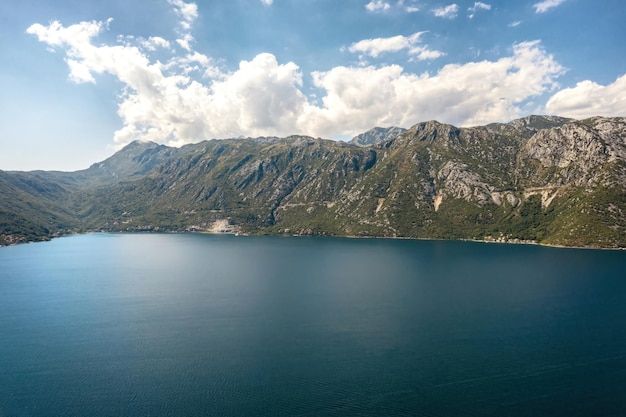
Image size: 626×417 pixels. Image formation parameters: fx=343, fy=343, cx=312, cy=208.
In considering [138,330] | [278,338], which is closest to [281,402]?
[278,338]

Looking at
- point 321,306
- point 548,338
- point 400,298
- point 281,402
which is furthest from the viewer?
point 400,298

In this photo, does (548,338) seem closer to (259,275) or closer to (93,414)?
(93,414)

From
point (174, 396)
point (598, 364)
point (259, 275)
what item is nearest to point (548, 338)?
point (598, 364)

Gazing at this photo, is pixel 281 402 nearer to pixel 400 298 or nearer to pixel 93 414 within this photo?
pixel 93 414

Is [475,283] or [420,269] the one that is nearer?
[475,283]

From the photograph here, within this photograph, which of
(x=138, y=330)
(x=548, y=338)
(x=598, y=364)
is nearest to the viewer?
(x=598, y=364)

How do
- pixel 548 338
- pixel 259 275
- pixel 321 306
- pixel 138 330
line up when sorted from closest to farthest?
pixel 548 338 < pixel 138 330 < pixel 321 306 < pixel 259 275
